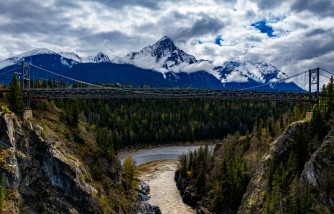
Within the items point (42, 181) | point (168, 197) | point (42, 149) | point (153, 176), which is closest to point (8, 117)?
point (42, 149)

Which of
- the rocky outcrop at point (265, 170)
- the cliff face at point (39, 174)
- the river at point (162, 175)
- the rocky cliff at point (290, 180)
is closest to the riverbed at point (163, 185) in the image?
the river at point (162, 175)

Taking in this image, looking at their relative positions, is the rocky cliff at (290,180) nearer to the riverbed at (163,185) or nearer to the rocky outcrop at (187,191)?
the rocky outcrop at (187,191)

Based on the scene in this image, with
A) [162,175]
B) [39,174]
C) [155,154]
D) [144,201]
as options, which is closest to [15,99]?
[39,174]

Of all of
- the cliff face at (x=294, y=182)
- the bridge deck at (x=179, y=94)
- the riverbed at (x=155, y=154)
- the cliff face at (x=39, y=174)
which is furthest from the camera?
the riverbed at (x=155, y=154)

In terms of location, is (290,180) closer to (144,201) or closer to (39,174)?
(144,201)

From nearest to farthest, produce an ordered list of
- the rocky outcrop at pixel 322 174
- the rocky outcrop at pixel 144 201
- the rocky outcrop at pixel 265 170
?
1. the rocky outcrop at pixel 322 174
2. the rocky outcrop at pixel 265 170
3. the rocky outcrop at pixel 144 201

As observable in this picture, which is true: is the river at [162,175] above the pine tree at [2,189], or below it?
below

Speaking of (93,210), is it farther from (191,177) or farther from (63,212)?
(191,177)
